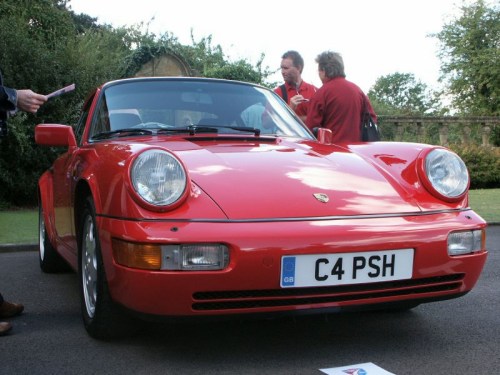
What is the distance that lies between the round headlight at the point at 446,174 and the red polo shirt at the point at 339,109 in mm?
1926

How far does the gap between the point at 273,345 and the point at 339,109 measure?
2636 millimetres

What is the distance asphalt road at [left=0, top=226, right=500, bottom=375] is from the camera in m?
2.54

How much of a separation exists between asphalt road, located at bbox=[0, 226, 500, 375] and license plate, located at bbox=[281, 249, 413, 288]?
14.3 inches

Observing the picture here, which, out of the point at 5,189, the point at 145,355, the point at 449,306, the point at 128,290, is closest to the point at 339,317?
the point at 449,306

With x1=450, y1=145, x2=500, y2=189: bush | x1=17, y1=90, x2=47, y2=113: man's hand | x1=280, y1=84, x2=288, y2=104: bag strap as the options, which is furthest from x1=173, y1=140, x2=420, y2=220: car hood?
x1=450, y1=145, x2=500, y2=189: bush

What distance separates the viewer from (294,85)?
5.89 meters

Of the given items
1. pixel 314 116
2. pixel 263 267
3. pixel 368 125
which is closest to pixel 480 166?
pixel 368 125

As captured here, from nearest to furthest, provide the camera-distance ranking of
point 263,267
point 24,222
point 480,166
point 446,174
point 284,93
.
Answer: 1. point 263,267
2. point 446,174
3. point 284,93
4. point 24,222
5. point 480,166

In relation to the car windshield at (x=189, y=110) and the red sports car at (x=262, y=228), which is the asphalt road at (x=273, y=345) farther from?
the car windshield at (x=189, y=110)

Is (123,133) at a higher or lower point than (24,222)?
higher

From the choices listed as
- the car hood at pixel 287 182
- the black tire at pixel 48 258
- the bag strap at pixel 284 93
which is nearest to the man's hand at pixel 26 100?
the car hood at pixel 287 182

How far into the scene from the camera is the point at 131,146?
2.77 meters

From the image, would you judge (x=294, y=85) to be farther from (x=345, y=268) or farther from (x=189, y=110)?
(x=345, y=268)

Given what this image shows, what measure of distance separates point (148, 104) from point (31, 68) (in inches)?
291
